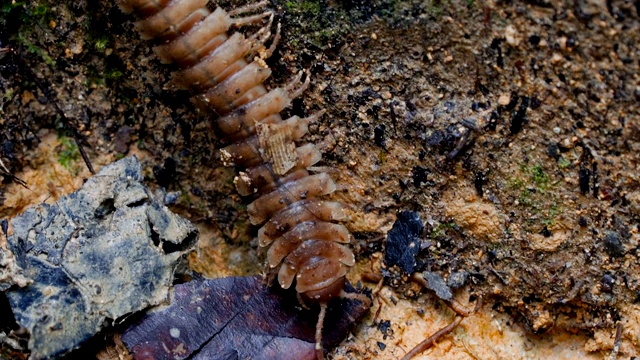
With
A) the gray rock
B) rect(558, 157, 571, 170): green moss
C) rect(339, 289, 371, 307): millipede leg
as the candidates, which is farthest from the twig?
the gray rock

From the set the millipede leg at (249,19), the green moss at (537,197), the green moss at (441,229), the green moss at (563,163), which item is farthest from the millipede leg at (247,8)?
the green moss at (563,163)

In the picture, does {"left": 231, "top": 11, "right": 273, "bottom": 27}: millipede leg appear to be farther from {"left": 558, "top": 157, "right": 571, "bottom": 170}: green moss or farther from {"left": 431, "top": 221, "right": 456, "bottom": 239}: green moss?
{"left": 558, "top": 157, "right": 571, "bottom": 170}: green moss

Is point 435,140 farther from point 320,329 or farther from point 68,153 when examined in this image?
point 68,153

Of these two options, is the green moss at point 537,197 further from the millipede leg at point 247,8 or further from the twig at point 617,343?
the millipede leg at point 247,8

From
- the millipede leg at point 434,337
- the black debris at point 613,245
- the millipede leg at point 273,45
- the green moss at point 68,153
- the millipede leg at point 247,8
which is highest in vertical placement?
the millipede leg at point 247,8

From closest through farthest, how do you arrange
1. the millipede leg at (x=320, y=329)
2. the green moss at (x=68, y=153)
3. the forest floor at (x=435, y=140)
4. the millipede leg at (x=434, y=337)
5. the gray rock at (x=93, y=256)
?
the gray rock at (x=93, y=256), the millipede leg at (x=320, y=329), the forest floor at (x=435, y=140), the millipede leg at (x=434, y=337), the green moss at (x=68, y=153)
